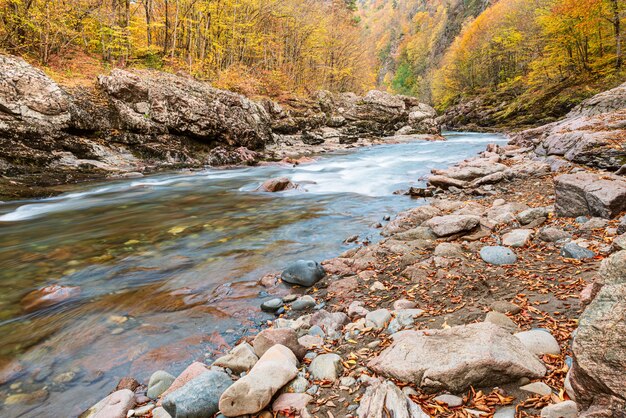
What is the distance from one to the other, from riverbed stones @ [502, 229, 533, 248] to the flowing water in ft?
7.82

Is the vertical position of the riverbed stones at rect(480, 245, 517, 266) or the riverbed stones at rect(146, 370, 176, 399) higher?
the riverbed stones at rect(480, 245, 517, 266)

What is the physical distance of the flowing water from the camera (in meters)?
3.20

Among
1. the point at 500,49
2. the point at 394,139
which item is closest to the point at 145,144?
the point at 394,139

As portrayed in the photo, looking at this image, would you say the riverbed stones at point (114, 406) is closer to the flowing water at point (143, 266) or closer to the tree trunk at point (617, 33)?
the flowing water at point (143, 266)

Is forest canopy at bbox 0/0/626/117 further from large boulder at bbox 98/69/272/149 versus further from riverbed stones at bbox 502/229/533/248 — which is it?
riverbed stones at bbox 502/229/533/248

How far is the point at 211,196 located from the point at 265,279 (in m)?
6.84

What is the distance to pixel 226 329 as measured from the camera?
3656mm

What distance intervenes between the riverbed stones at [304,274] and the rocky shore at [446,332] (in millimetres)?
21

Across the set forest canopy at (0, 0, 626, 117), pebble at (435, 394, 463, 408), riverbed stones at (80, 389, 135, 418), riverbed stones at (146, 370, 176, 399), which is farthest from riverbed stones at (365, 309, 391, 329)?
forest canopy at (0, 0, 626, 117)

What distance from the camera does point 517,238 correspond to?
443cm

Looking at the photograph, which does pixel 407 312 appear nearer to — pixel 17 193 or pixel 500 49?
pixel 17 193

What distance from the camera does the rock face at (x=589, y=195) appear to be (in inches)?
174

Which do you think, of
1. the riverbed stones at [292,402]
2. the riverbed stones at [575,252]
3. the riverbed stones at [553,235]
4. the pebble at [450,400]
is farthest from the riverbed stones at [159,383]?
the riverbed stones at [553,235]

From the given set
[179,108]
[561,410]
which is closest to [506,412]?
[561,410]
